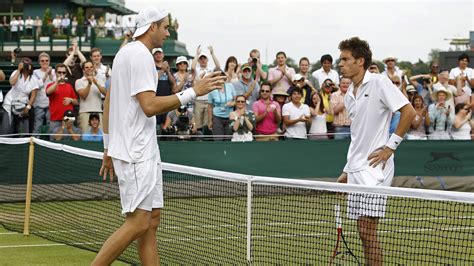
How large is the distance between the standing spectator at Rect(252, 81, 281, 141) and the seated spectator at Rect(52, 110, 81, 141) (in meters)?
3.22

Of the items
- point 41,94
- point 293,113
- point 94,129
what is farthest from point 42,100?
point 293,113

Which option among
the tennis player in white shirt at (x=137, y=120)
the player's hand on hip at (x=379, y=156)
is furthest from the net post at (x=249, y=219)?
the tennis player in white shirt at (x=137, y=120)

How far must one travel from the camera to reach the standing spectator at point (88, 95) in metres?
17.3

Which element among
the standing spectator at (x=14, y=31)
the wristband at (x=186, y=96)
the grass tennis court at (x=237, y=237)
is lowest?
the grass tennis court at (x=237, y=237)

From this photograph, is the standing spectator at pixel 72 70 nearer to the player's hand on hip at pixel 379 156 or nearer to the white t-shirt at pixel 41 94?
the white t-shirt at pixel 41 94

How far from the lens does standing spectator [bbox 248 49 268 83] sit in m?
18.5

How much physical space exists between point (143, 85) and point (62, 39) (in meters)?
36.3

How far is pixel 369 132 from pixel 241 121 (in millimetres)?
9526

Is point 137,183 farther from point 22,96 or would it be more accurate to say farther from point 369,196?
point 22,96

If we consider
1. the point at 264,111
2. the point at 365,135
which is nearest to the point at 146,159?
the point at 365,135

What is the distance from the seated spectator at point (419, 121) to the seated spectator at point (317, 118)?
176 cm

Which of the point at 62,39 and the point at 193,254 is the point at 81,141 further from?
the point at 62,39

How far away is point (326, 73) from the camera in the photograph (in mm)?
19312

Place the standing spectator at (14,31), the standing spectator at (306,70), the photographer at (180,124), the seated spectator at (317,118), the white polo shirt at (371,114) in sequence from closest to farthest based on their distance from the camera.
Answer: the white polo shirt at (371,114) → the photographer at (180,124) → the seated spectator at (317,118) → the standing spectator at (306,70) → the standing spectator at (14,31)
